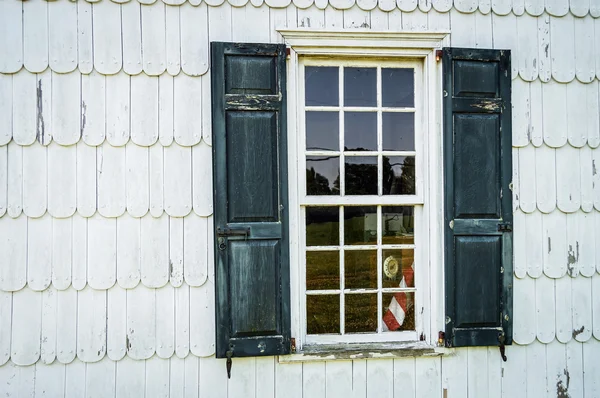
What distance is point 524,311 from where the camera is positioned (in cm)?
344

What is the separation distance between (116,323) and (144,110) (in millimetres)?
1278

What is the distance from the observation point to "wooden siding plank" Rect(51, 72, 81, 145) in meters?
3.14

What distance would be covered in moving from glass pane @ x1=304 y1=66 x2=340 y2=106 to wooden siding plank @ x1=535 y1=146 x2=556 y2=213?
4.48 feet

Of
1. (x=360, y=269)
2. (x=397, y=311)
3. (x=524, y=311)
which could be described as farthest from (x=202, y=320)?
(x=524, y=311)

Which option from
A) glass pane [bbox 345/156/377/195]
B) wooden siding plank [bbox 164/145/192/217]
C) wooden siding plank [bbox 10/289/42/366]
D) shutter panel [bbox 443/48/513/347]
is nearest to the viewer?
wooden siding plank [bbox 10/289/42/366]

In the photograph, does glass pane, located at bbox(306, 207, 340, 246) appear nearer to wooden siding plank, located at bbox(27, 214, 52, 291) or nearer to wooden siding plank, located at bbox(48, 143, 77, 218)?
wooden siding plank, located at bbox(48, 143, 77, 218)

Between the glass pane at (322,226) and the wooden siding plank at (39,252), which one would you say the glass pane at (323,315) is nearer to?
the glass pane at (322,226)

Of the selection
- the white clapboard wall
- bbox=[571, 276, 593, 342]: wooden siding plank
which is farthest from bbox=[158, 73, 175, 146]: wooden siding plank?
bbox=[571, 276, 593, 342]: wooden siding plank

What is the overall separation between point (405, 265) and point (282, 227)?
885mm

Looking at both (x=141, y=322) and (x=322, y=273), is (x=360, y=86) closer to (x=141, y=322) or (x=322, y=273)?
(x=322, y=273)

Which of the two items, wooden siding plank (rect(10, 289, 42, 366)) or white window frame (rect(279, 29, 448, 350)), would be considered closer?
wooden siding plank (rect(10, 289, 42, 366))

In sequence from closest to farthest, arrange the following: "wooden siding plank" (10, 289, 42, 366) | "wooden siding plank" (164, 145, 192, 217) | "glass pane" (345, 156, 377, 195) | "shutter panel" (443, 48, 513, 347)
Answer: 1. "wooden siding plank" (10, 289, 42, 366)
2. "wooden siding plank" (164, 145, 192, 217)
3. "shutter panel" (443, 48, 513, 347)
4. "glass pane" (345, 156, 377, 195)

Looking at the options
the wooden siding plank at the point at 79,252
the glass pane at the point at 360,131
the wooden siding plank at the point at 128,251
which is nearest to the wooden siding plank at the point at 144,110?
the wooden siding plank at the point at 128,251

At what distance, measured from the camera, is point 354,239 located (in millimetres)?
3438
